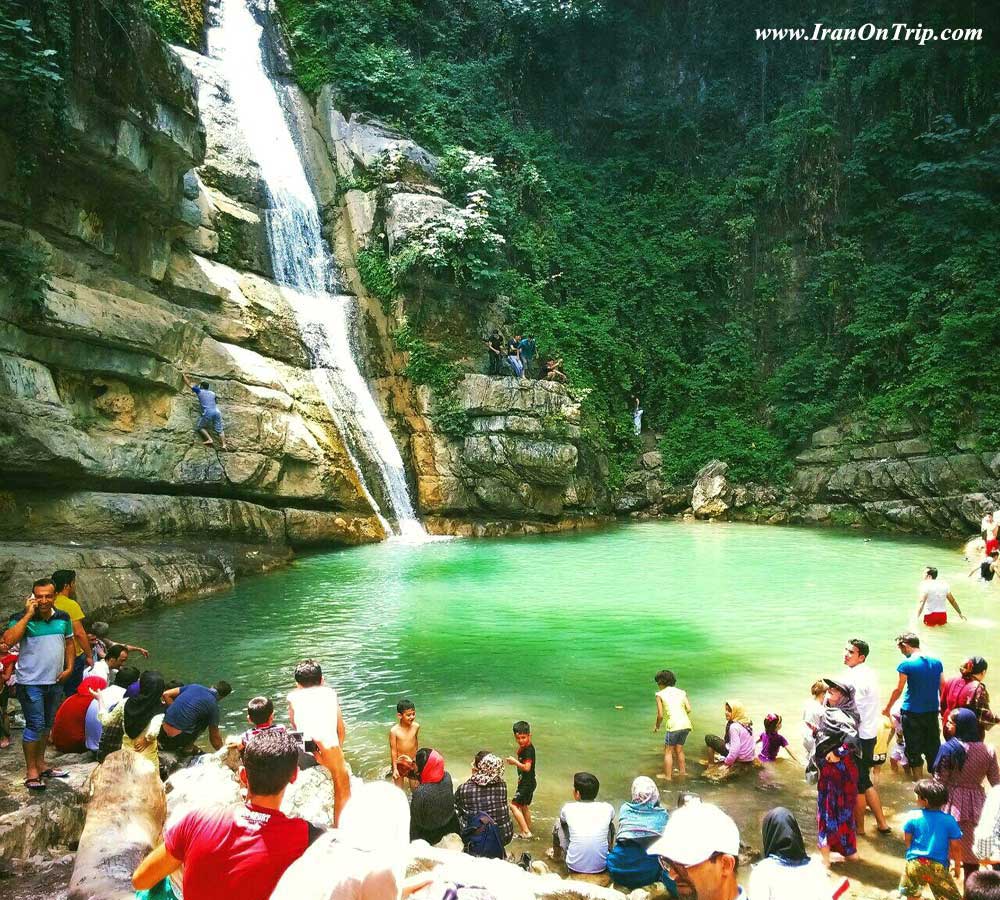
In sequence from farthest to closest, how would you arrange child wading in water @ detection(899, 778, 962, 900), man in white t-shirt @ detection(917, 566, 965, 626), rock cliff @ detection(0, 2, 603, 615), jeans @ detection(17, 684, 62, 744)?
1. rock cliff @ detection(0, 2, 603, 615)
2. man in white t-shirt @ detection(917, 566, 965, 626)
3. jeans @ detection(17, 684, 62, 744)
4. child wading in water @ detection(899, 778, 962, 900)

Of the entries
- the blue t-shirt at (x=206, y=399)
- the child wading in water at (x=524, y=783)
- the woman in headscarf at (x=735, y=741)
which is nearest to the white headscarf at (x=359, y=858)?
the child wading in water at (x=524, y=783)

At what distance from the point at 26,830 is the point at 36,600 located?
80.2 inches

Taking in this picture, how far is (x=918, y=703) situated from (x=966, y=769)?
128 cm

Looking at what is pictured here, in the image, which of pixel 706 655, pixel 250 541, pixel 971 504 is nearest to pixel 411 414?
pixel 250 541

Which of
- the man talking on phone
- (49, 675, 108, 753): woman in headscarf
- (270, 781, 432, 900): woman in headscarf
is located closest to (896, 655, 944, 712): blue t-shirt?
(270, 781, 432, 900): woman in headscarf

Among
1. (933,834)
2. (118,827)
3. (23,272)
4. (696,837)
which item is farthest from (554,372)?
(696,837)

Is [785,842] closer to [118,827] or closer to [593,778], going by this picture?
[593,778]

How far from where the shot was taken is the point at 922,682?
6203mm

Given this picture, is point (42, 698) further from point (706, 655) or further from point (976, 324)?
point (976, 324)

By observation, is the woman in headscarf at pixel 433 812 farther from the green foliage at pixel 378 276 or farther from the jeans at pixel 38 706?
the green foliage at pixel 378 276

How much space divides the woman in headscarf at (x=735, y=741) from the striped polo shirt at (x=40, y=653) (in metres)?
5.94

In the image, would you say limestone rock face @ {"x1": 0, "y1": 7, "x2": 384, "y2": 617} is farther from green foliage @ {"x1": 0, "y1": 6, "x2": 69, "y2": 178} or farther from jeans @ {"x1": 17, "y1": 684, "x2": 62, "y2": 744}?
jeans @ {"x1": 17, "y1": 684, "x2": 62, "y2": 744}

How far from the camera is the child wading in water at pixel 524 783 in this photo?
6.05 m

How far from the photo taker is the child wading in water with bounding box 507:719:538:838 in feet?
19.9
